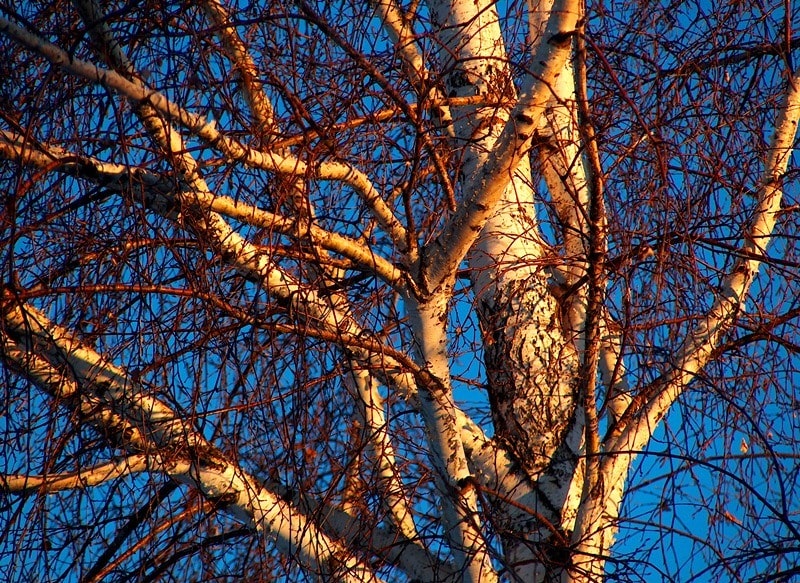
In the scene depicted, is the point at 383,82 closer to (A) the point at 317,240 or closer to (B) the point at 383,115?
(A) the point at 317,240

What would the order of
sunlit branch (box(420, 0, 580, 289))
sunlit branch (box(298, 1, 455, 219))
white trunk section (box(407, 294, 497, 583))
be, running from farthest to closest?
A: white trunk section (box(407, 294, 497, 583)) → sunlit branch (box(420, 0, 580, 289)) → sunlit branch (box(298, 1, 455, 219))

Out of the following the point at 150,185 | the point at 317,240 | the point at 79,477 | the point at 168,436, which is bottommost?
the point at 79,477

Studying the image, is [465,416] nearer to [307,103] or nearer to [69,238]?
[307,103]

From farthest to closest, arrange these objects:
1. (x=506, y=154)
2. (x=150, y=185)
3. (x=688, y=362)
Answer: (x=688, y=362) < (x=506, y=154) < (x=150, y=185)

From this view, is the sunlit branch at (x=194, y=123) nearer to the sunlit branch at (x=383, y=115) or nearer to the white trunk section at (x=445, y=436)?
the sunlit branch at (x=383, y=115)

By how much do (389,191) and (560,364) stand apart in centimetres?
110

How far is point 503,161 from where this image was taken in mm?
2717

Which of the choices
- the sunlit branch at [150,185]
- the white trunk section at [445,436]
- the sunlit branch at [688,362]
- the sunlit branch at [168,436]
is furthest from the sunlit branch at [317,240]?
the sunlit branch at [688,362]

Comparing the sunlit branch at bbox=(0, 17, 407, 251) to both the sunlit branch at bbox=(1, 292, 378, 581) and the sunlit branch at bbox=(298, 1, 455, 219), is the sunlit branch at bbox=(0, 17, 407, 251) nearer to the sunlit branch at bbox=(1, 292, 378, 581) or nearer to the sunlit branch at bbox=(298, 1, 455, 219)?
the sunlit branch at bbox=(298, 1, 455, 219)

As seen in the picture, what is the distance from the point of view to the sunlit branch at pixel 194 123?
2.27m

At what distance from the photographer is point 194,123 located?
242 cm

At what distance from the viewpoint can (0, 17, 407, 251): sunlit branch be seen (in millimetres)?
2273

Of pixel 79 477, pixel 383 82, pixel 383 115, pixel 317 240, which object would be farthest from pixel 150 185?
pixel 383 115

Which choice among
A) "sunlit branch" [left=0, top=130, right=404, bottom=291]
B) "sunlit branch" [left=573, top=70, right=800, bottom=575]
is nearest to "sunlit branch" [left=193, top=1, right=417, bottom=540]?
"sunlit branch" [left=0, top=130, right=404, bottom=291]
